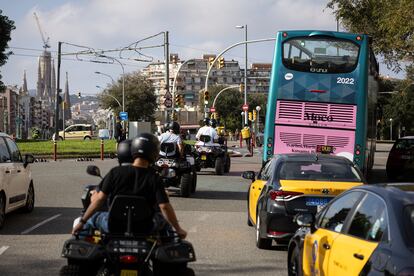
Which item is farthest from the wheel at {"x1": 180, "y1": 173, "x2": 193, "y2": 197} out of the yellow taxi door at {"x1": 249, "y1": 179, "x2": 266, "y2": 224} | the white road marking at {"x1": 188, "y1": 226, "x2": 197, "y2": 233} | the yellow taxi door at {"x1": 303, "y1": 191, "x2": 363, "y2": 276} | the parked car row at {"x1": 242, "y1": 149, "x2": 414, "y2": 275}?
the yellow taxi door at {"x1": 303, "y1": 191, "x2": 363, "y2": 276}

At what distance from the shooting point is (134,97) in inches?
3615

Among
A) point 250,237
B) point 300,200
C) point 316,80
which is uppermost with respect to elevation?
point 316,80

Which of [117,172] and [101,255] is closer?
[101,255]

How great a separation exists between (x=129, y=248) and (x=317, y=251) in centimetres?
182

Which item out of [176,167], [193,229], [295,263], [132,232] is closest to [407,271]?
[132,232]

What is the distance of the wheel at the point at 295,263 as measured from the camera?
22.2 feet

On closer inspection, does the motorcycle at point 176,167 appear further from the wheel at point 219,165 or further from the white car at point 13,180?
the wheel at point 219,165

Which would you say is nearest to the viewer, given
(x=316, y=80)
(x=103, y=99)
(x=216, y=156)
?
(x=316, y=80)

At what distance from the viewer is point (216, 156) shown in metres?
24.5

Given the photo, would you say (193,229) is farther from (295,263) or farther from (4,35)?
(4,35)

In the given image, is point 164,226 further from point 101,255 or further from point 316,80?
point 316,80

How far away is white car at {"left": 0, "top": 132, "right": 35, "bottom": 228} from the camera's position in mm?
11688

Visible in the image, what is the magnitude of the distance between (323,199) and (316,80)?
780 cm

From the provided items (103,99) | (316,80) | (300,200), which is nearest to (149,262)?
(300,200)
